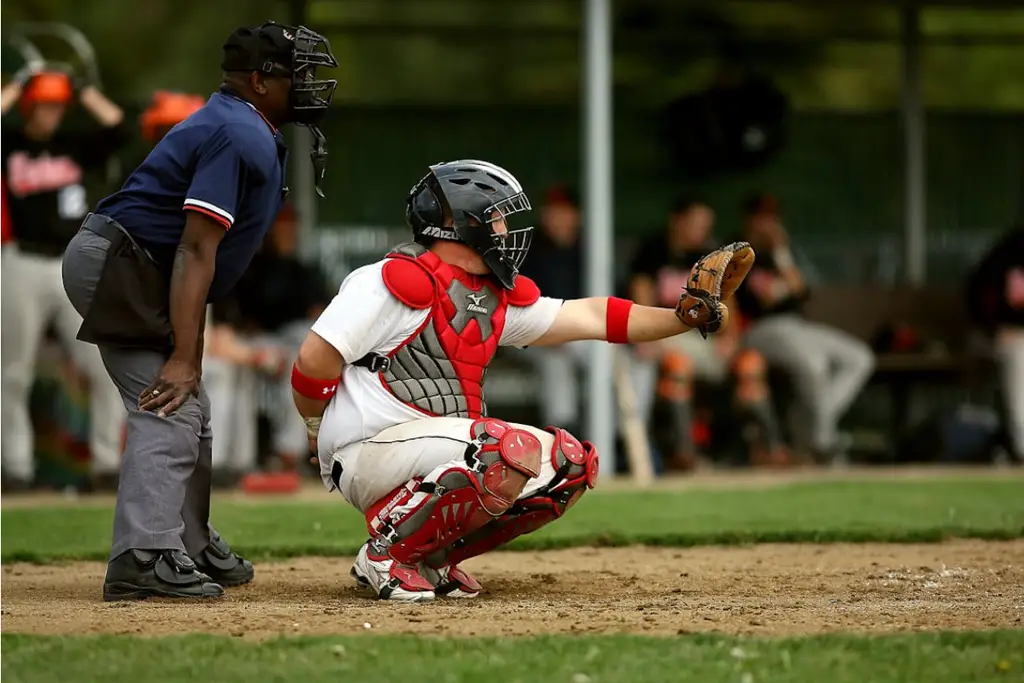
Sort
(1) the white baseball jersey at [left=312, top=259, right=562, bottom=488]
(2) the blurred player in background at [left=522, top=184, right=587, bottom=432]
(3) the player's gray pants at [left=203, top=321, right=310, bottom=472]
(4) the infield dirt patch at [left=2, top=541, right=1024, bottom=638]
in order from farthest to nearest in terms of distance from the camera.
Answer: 1. (2) the blurred player in background at [left=522, top=184, right=587, bottom=432]
2. (3) the player's gray pants at [left=203, top=321, right=310, bottom=472]
3. (1) the white baseball jersey at [left=312, top=259, right=562, bottom=488]
4. (4) the infield dirt patch at [left=2, top=541, right=1024, bottom=638]

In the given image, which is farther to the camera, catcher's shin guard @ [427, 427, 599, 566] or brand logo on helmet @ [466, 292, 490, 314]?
brand logo on helmet @ [466, 292, 490, 314]

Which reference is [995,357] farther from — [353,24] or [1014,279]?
[353,24]

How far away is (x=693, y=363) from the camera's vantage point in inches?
471

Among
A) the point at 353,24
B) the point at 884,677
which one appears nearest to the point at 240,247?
the point at 884,677

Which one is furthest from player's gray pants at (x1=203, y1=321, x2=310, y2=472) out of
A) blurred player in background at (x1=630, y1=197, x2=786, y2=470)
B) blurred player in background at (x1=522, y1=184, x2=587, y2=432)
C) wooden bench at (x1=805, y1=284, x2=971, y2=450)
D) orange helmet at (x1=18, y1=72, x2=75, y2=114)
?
wooden bench at (x1=805, y1=284, x2=971, y2=450)

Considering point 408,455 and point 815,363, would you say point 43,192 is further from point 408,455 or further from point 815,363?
point 408,455

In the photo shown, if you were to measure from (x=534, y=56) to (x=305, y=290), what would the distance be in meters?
3.05

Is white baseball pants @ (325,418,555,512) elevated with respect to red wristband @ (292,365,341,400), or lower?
lower

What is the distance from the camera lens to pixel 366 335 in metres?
5.34

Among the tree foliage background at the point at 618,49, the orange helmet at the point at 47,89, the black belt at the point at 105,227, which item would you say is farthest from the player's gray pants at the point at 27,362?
the black belt at the point at 105,227

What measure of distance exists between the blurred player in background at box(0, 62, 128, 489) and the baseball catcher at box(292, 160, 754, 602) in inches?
196

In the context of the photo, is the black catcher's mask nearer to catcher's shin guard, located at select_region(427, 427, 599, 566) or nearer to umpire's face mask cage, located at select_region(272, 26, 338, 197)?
umpire's face mask cage, located at select_region(272, 26, 338, 197)

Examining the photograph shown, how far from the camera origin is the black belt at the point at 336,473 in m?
5.55

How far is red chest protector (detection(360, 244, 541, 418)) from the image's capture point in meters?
5.46
